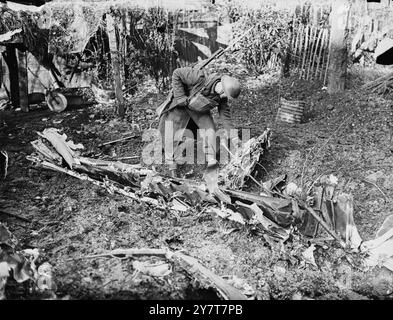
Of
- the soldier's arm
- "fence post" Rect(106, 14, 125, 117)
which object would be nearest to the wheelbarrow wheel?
"fence post" Rect(106, 14, 125, 117)

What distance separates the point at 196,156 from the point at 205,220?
171cm

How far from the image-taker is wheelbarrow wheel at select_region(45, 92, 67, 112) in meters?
7.87

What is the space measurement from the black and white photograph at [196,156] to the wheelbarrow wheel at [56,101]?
2 centimetres

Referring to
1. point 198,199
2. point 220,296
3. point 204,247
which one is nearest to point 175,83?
point 198,199

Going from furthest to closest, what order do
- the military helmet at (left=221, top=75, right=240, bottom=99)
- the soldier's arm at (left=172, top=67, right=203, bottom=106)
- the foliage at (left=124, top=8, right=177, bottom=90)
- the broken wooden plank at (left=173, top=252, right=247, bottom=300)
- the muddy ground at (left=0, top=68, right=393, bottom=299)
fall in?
the foliage at (left=124, top=8, right=177, bottom=90) < the soldier's arm at (left=172, top=67, right=203, bottom=106) < the military helmet at (left=221, top=75, right=240, bottom=99) < the muddy ground at (left=0, top=68, right=393, bottom=299) < the broken wooden plank at (left=173, top=252, right=247, bottom=300)

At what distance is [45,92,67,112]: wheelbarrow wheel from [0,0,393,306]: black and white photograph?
0.02 m

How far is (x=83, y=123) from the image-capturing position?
7.34 m

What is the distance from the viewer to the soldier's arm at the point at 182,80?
4.82m

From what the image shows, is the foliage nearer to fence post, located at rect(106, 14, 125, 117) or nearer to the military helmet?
→ fence post, located at rect(106, 14, 125, 117)

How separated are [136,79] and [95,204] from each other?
469cm

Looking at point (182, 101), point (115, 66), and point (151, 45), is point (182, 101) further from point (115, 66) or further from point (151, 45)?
point (151, 45)

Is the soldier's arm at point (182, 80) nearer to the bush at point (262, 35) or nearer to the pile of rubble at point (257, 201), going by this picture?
the pile of rubble at point (257, 201)

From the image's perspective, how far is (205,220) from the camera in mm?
4199
